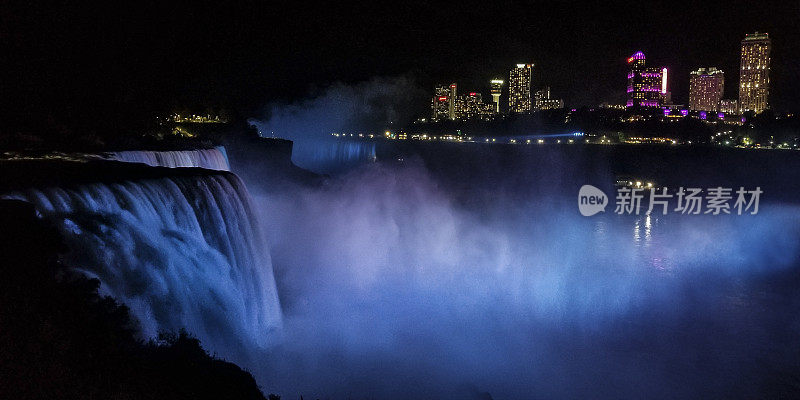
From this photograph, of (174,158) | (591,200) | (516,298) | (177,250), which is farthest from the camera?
(591,200)

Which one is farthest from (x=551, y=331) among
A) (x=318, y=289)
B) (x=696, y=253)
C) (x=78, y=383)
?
(x=696, y=253)

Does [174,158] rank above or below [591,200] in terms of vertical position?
above

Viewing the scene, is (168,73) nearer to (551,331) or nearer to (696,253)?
(551,331)

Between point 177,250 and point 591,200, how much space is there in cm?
3032

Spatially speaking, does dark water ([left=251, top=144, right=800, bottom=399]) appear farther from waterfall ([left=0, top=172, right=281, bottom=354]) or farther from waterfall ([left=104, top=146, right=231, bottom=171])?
waterfall ([left=104, top=146, right=231, bottom=171])

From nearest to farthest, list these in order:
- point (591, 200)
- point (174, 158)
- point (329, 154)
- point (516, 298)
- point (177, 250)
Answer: point (177, 250) → point (174, 158) → point (516, 298) → point (591, 200) → point (329, 154)

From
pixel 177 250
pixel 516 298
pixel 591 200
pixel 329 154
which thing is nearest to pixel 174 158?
pixel 177 250

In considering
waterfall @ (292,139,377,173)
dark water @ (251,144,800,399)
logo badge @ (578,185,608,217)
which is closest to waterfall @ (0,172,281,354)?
dark water @ (251,144,800,399)

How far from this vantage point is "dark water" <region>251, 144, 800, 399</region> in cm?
959

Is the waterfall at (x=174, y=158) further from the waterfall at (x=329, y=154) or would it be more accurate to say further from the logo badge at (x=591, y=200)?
the logo badge at (x=591, y=200)

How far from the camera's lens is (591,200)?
33688 millimetres

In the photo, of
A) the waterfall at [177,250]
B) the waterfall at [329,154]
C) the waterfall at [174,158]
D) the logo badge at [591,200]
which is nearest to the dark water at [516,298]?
the waterfall at [177,250]

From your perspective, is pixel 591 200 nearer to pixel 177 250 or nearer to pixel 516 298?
pixel 516 298

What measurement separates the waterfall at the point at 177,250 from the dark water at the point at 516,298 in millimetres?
947
